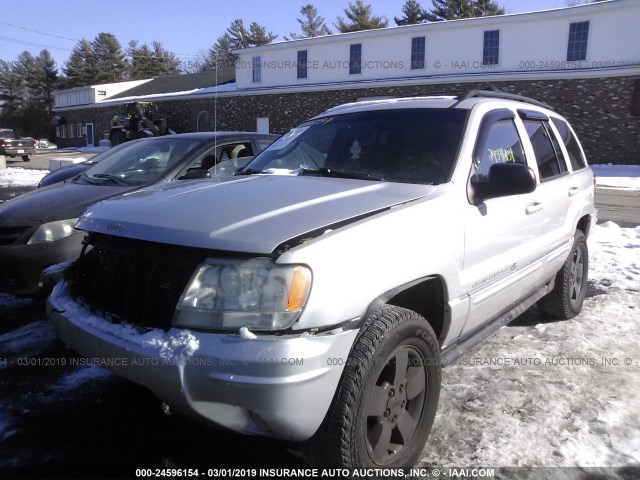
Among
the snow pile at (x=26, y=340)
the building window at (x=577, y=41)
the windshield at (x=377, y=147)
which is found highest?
the building window at (x=577, y=41)

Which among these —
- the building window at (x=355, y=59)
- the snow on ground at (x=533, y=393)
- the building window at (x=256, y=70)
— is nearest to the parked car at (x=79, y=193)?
the snow on ground at (x=533, y=393)

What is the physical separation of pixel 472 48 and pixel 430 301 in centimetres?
2514

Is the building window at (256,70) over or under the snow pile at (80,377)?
over

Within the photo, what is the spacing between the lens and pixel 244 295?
6.70 ft

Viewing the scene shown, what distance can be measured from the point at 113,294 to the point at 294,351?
1.03 metres

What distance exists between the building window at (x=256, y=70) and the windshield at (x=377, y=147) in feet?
99.5

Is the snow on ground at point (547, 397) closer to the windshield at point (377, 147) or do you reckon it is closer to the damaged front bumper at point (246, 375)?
the damaged front bumper at point (246, 375)

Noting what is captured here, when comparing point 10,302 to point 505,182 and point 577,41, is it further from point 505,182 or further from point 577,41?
point 577,41

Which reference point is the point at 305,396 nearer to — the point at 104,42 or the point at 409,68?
the point at 409,68

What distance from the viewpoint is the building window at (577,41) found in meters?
22.6

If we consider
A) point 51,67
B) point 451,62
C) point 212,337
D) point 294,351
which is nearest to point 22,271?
point 212,337

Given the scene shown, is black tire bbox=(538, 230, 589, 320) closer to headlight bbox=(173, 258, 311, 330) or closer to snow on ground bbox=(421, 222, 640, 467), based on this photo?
snow on ground bbox=(421, 222, 640, 467)

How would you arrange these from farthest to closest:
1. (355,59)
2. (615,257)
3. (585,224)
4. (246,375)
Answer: (355,59), (615,257), (585,224), (246,375)

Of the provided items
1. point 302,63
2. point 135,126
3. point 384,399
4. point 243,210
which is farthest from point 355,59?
point 384,399
